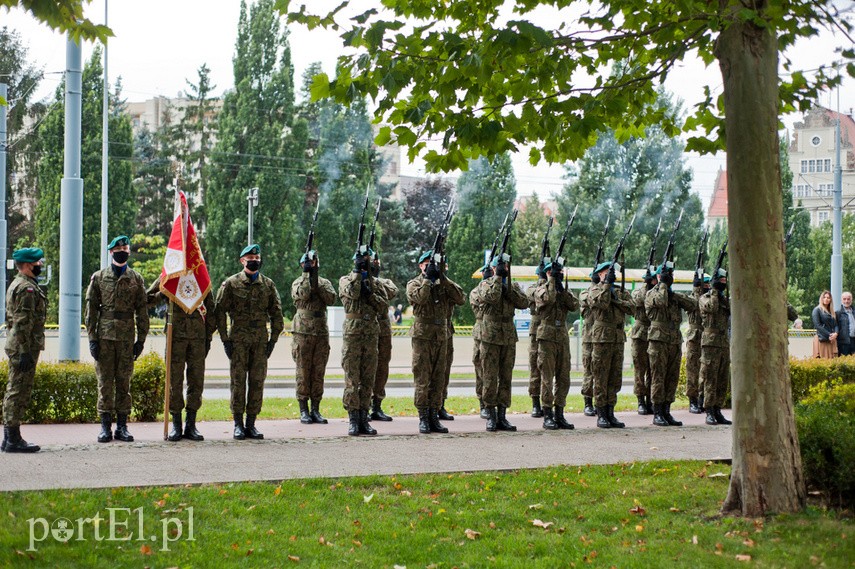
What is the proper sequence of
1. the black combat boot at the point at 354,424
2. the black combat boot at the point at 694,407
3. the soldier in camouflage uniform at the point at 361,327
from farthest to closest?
the black combat boot at the point at 694,407, the soldier in camouflage uniform at the point at 361,327, the black combat boot at the point at 354,424

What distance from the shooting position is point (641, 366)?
45.7ft

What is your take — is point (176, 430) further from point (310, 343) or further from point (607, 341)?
point (607, 341)

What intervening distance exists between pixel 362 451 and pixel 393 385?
37.7 ft

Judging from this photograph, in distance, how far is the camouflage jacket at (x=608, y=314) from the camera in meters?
12.9

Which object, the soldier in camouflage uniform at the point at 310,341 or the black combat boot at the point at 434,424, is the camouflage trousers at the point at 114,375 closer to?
the soldier in camouflage uniform at the point at 310,341

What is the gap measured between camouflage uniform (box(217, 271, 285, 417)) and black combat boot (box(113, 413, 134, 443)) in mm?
1173

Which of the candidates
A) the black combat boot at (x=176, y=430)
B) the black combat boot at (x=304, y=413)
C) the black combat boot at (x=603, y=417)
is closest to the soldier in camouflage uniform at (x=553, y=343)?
the black combat boot at (x=603, y=417)

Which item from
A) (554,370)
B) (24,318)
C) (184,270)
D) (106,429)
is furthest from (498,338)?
(24,318)

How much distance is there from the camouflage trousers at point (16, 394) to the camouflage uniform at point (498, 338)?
17.5ft

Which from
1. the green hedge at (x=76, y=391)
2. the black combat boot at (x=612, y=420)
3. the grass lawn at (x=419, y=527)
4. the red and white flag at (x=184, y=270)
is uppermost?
the red and white flag at (x=184, y=270)

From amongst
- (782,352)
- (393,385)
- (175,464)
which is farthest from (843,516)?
(393,385)

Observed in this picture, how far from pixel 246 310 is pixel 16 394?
2.62 meters

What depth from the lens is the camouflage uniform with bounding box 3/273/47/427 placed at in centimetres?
945

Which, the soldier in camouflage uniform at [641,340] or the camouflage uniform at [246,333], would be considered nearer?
the camouflage uniform at [246,333]
